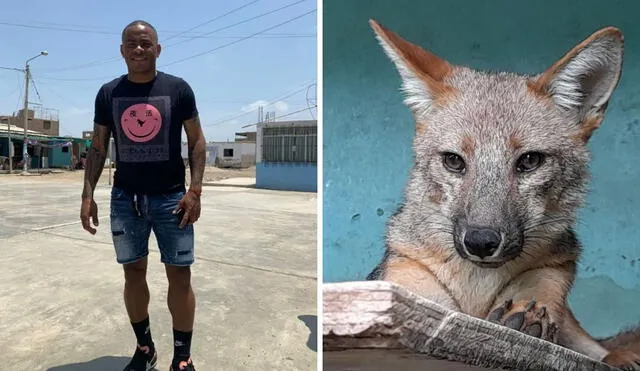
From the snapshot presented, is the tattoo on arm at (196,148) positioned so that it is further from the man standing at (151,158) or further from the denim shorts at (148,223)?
the denim shorts at (148,223)

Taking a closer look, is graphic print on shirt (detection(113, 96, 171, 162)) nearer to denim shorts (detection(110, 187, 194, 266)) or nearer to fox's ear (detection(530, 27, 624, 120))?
denim shorts (detection(110, 187, 194, 266))

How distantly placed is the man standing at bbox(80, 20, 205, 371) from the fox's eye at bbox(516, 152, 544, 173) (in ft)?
5.30

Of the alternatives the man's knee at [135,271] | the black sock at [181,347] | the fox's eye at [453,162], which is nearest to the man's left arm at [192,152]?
the man's knee at [135,271]

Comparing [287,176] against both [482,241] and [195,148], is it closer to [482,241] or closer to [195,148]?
[482,241]

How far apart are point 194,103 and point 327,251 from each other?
106 cm

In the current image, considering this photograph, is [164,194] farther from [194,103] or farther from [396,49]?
[396,49]

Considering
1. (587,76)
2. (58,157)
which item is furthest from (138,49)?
(58,157)

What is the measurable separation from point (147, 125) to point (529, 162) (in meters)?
1.91

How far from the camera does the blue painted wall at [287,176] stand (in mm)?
15984

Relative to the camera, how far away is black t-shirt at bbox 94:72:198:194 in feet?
6.89

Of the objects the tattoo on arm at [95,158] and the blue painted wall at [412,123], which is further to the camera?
the blue painted wall at [412,123]

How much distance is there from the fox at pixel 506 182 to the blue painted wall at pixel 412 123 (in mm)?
57

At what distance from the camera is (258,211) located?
9.31 metres

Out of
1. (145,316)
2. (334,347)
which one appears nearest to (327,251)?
(334,347)
